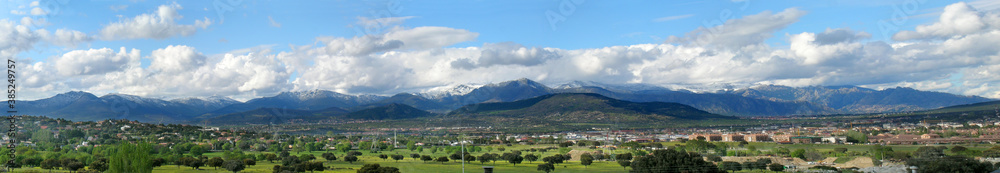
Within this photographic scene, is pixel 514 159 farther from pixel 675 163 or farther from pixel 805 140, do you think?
pixel 805 140

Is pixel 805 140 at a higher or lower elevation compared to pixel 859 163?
higher

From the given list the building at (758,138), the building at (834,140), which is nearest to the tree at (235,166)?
the building at (834,140)

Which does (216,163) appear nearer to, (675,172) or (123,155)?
(123,155)

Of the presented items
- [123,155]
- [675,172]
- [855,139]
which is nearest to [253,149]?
[123,155]

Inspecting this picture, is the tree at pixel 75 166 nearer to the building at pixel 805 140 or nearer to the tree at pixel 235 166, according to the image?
the tree at pixel 235 166

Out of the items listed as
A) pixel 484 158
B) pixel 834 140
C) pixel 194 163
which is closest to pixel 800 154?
pixel 484 158

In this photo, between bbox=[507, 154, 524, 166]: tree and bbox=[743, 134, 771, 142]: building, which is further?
bbox=[743, 134, 771, 142]: building

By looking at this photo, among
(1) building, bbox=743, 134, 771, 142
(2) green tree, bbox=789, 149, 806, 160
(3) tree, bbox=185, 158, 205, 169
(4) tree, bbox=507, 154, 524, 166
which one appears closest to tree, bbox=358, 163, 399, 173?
(3) tree, bbox=185, 158, 205, 169

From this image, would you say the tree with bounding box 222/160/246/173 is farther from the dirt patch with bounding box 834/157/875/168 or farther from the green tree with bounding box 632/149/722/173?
the dirt patch with bounding box 834/157/875/168

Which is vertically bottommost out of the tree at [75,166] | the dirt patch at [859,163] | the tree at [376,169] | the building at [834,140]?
the dirt patch at [859,163]

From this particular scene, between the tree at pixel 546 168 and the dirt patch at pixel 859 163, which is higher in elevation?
the tree at pixel 546 168

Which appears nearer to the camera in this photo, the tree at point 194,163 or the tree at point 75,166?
the tree at point 75,166
